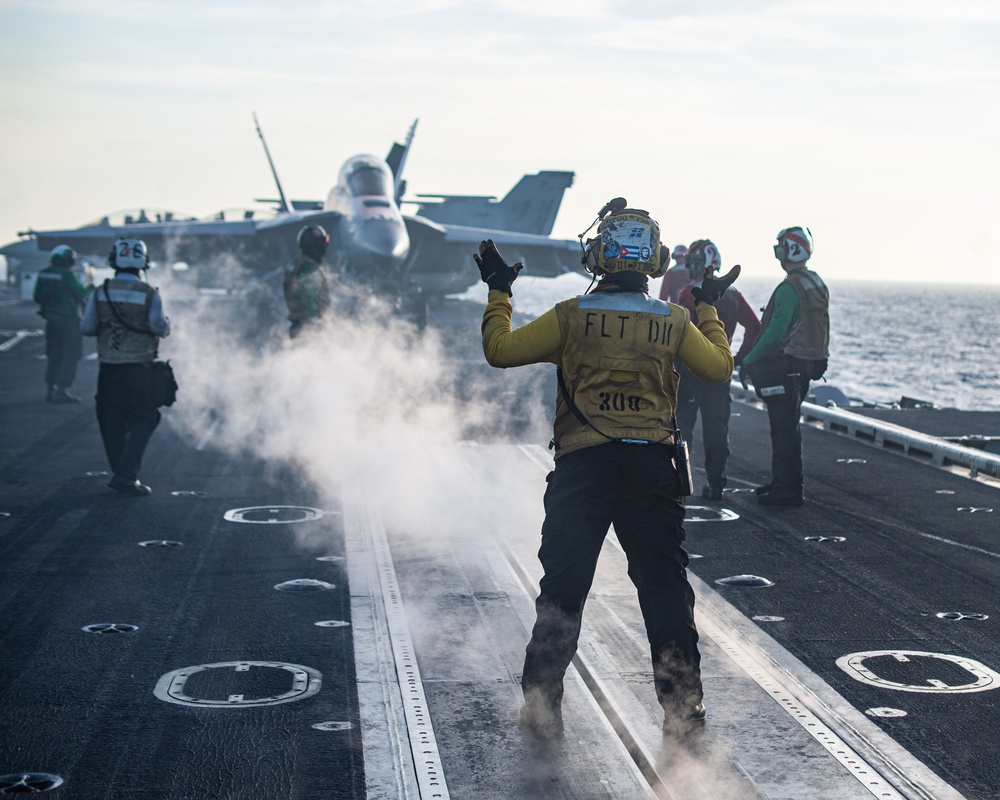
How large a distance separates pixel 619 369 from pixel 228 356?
18.3m

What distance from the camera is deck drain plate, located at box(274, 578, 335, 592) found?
688 centimetres

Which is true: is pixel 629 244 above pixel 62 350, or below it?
above

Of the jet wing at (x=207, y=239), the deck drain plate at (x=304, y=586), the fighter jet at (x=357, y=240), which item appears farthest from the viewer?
the jet wing at (x=207, y=239)

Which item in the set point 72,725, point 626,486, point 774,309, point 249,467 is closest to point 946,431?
point 774,309

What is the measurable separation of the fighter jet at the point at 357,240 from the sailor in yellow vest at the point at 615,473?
1553 cm

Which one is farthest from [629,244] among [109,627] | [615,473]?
[109,627]

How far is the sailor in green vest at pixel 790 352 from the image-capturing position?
30.8 ft

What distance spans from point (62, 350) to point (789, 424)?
10286 mm

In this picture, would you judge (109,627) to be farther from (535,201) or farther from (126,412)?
(535,201)

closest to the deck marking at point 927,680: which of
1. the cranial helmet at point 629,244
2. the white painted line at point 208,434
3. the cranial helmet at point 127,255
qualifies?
the cranial helmet at point 629,244

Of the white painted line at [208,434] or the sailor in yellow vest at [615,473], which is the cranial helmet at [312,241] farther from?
the sailor in yellow vest at [615,473]

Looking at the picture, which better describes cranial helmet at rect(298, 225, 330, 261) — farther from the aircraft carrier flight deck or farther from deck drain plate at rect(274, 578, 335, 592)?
deck drain plate at rect(274, 578, 335, 592)

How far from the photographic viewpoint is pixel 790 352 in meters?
9.49

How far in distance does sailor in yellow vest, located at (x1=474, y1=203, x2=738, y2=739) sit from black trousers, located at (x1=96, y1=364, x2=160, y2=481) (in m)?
5.82
